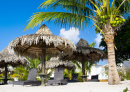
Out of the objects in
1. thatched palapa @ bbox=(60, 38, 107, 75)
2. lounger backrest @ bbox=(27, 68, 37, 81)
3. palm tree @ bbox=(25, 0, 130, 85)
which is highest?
palm tree @ bbox=(25, 0, 130, 85)

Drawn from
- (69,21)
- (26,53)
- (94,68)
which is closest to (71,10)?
(69,21)

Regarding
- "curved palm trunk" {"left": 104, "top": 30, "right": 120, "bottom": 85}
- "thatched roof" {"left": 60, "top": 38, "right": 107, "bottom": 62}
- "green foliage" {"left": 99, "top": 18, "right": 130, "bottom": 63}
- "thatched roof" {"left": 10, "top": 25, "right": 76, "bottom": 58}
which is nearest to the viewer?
"thatched roof" {"left": 10, "top": 25, "right": 76, "bottom": 58}

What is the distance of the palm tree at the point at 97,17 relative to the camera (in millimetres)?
8172

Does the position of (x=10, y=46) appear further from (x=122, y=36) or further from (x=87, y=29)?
(x=122, y=36)

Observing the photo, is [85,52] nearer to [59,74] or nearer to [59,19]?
[59,19]

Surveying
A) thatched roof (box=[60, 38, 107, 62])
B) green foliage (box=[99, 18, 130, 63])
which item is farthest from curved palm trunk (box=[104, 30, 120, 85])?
green foliage (box=[99, 18, 130, 63])

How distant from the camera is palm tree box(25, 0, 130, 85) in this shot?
26.8 ft

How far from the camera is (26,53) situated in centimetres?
1055

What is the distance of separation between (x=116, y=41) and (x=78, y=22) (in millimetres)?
3758

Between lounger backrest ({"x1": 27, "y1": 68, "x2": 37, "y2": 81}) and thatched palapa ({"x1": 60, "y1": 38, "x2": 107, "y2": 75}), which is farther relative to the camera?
thatched palapa ({"x1": 60, "y1": 38, "x2": 107, "y2": 75})

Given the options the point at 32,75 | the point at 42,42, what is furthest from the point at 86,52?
the point at 32,75

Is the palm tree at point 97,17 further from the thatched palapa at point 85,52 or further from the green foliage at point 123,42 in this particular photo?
the green foliage at point 123,42

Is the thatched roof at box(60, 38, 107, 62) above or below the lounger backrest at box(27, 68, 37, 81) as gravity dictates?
above

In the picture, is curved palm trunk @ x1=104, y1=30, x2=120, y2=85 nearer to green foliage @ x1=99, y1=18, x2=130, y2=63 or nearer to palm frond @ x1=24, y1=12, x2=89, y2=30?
palm frond @ x1=24, y1=12, x2=89, y2=30
